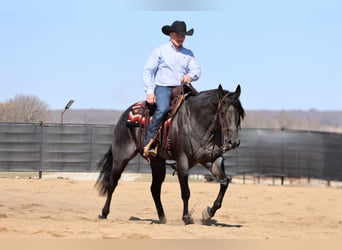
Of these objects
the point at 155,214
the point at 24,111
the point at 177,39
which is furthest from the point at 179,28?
the point at 24,111

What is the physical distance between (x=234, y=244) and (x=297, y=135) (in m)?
14.3

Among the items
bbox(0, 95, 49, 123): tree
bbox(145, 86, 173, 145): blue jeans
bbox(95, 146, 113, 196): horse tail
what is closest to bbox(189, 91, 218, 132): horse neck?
bbox(145, 86, 173, 145): blue jeans

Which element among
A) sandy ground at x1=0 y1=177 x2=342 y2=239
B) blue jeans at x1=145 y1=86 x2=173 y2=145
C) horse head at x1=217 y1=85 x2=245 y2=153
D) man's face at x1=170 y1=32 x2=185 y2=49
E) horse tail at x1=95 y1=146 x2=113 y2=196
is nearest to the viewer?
sandy ground at x1=0 y1=177 x2=342 y2=239

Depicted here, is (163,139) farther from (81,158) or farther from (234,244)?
(81,158)

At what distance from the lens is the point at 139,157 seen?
20.4m

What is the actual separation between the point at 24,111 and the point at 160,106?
479 inches

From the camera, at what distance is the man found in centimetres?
1029

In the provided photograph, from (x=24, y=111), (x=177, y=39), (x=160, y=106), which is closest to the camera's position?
(x=160, y=106)

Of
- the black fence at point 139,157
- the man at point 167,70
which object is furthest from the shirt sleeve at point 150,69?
the black fence at point 139,157

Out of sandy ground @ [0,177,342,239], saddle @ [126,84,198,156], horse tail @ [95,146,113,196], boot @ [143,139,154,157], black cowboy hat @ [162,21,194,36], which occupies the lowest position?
sandy ground @ [0,177,342,239]

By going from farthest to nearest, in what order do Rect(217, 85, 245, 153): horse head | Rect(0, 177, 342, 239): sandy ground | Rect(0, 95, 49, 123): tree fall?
1. Rect(0, 95, 49, 123): tree
2. Rect(217, 85, 245, 153): horse head
3. Rect(0, 177, 342, 239): sandy ground

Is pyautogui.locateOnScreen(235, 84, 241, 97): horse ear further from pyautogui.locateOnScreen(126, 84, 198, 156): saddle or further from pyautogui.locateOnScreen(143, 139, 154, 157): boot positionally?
pyautogui.locateOnScreen(143, 139, 154, 157): boot

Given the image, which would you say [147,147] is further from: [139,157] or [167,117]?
[139,157]

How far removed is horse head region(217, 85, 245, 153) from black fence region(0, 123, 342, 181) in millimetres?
10833
